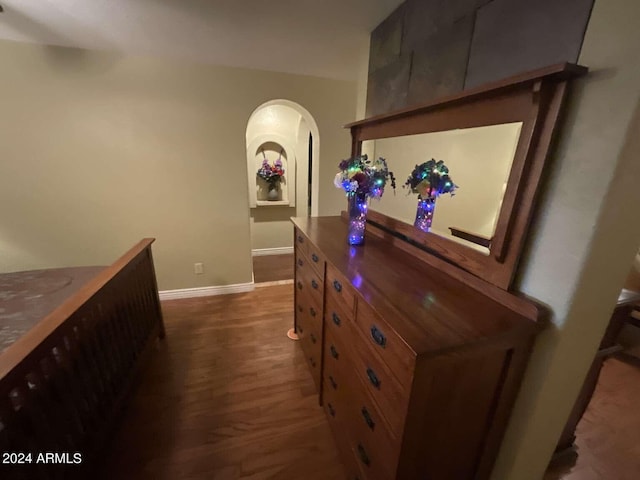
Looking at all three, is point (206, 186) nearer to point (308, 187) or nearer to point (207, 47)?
point (207, 47)

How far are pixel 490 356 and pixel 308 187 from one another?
368 cm

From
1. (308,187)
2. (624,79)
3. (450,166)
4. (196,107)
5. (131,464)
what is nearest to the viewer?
(624,79)

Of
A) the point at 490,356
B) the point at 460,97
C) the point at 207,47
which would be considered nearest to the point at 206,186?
the point at 207,47

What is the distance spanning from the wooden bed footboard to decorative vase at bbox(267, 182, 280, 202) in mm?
2477

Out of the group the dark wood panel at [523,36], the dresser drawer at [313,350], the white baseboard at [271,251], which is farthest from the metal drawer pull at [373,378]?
the white baseboard at [271,251]

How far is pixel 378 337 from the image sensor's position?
85 centimetres

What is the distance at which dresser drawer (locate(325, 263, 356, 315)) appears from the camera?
1.05 metres

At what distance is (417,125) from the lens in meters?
1.24

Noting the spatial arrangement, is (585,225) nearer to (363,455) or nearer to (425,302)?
(425,302)

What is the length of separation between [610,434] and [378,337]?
182cm

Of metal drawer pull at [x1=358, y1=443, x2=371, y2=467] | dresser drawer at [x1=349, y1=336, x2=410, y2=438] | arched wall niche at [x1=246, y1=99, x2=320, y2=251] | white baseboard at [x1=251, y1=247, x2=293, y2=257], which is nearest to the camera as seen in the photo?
dresser drawer at [x1=349, y1=336, x2=410, y2=438]

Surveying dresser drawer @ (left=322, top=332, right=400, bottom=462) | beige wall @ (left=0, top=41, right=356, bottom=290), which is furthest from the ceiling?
dresser drawer @ (left=322, top=332, right=400, bottom=462)

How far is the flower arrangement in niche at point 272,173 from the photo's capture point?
155 inches

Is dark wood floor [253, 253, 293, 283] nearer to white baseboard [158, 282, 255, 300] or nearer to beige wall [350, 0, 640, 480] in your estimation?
white baseboard [158, 282, 255, 300]
